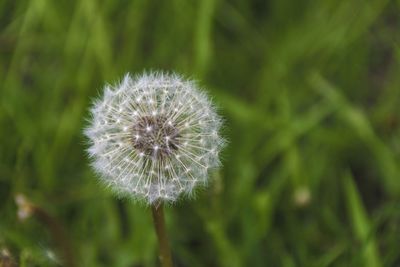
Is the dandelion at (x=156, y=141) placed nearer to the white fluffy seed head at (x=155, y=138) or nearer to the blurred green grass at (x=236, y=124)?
the white fluffy seed head at (x=155, y=138)

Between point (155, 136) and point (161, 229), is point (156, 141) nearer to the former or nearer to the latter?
point (155, 136)

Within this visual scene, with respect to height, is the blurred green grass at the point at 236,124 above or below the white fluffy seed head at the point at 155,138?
above

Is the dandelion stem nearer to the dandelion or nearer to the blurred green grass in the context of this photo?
the dandelion

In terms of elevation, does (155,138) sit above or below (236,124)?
below

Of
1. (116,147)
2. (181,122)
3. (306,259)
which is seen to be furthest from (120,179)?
(306,259)

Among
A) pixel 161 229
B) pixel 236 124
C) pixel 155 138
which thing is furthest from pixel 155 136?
pixel 236 124

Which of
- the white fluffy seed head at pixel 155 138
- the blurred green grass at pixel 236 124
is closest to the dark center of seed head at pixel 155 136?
the white fluffy seed head at pixel 155 138

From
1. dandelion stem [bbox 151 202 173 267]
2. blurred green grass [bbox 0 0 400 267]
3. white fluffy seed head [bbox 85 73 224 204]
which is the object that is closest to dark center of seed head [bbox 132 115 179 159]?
white fluffy seed head [bbox 85 73 224 204]
